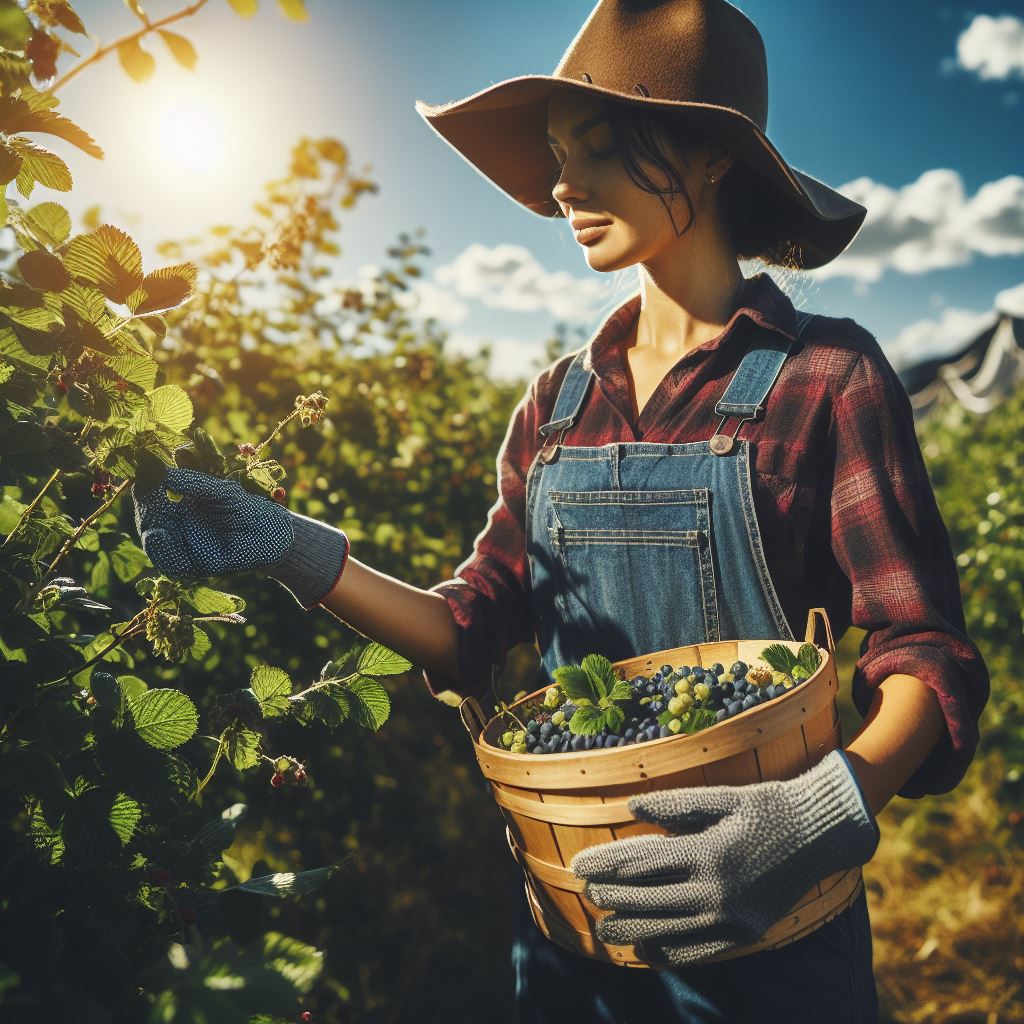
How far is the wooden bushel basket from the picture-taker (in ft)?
3.94

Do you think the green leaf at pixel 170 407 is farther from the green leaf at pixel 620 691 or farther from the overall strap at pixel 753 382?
the overall strap at pixel 753 382

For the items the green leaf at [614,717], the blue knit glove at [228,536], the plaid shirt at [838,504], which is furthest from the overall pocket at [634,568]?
the blue knit glove at [228,536]

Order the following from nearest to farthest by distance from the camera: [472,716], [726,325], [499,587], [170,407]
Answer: [170,407]
[472,716]
[726,325]
[499,587]

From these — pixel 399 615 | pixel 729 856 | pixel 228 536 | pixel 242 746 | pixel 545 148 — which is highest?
pixel 545 148

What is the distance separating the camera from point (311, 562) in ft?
5.28

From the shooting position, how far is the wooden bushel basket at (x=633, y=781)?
3.94ft

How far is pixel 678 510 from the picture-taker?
1625 millimetres

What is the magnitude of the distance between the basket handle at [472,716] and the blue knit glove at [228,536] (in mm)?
335

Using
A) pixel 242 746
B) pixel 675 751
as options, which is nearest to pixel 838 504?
pixel 675 751

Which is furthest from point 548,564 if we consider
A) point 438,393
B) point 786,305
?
point 438,393

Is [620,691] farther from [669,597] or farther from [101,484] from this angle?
[101,484]

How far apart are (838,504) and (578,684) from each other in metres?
0.57

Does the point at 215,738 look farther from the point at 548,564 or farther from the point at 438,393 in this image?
the point at 438,393

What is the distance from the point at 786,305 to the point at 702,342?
177 millimetres
